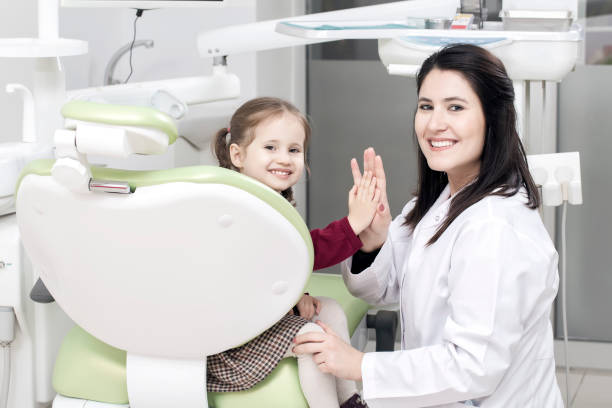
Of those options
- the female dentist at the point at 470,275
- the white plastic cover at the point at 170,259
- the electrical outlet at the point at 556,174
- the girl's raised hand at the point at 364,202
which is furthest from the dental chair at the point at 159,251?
the electrical outlet at the point at 556,174

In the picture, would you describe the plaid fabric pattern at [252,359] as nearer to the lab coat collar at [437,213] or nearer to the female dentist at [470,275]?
the female dentist at [470,275]

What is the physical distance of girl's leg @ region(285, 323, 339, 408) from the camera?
4.56 feet

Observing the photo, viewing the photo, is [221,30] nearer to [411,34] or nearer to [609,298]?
[411,34]

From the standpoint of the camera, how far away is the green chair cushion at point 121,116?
1164 mm

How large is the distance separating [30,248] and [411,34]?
86 centimetres

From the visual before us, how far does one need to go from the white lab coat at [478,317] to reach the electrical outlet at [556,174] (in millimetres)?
339

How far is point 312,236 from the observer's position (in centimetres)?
158

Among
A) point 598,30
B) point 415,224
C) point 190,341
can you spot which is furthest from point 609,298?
point 190,341

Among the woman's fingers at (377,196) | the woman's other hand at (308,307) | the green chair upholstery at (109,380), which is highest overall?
the woman's fingers at (377,196)

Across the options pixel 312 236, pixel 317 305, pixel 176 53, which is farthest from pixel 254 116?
pixel 176 53

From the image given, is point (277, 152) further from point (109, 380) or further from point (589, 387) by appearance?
point (589, 387)

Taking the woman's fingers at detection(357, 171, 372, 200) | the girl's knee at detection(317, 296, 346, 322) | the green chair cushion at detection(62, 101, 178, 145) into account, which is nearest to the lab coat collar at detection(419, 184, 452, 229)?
the woman's fingers at detection(357, 171, 372, 200)

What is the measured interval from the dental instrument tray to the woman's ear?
1.99ft

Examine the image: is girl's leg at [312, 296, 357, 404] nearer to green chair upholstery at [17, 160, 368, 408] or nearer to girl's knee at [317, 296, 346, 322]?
girl's knee at [317, 296, 346, 322]
